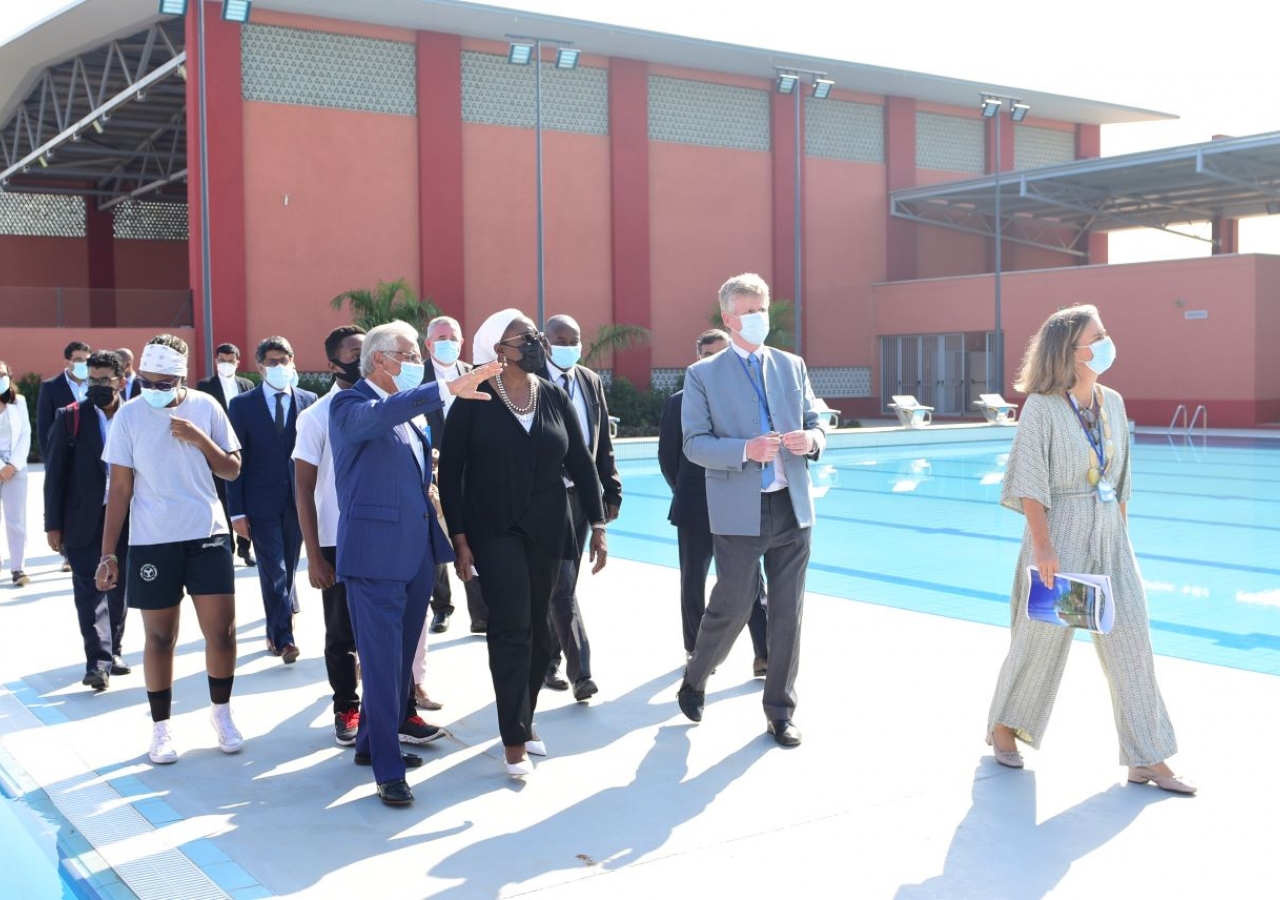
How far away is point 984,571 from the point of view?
32.1ft

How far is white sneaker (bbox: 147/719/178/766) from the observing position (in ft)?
15.8

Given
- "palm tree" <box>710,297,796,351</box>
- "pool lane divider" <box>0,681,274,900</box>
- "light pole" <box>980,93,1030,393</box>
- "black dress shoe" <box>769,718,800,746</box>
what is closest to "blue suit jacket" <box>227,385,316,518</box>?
"pool lane divider" <box>0,681,274,900</box>

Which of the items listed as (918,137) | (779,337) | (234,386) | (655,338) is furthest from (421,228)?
(234,386)

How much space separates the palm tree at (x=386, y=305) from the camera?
24.1 metres

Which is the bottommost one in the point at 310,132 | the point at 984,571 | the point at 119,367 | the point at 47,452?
the point at 984,571

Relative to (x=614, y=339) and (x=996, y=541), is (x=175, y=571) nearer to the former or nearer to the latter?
(x=996, y=541)

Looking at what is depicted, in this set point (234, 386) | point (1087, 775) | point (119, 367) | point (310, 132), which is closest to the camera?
point (1087, 775)

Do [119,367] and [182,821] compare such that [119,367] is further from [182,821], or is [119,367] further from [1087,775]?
[1087,775]

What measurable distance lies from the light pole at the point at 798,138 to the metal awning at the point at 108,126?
13.0 metres

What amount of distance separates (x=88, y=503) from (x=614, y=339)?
2186 cm

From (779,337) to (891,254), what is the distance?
21.4 ft

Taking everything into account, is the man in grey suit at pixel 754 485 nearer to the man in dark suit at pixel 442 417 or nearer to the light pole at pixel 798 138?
the man in dark suit at pixel 442 417

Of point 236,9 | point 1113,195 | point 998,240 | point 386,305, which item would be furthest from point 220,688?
point 1113,195

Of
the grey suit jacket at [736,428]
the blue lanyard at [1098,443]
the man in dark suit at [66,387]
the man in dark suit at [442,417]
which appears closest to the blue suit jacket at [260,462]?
the man in dark suit at [442,417]
